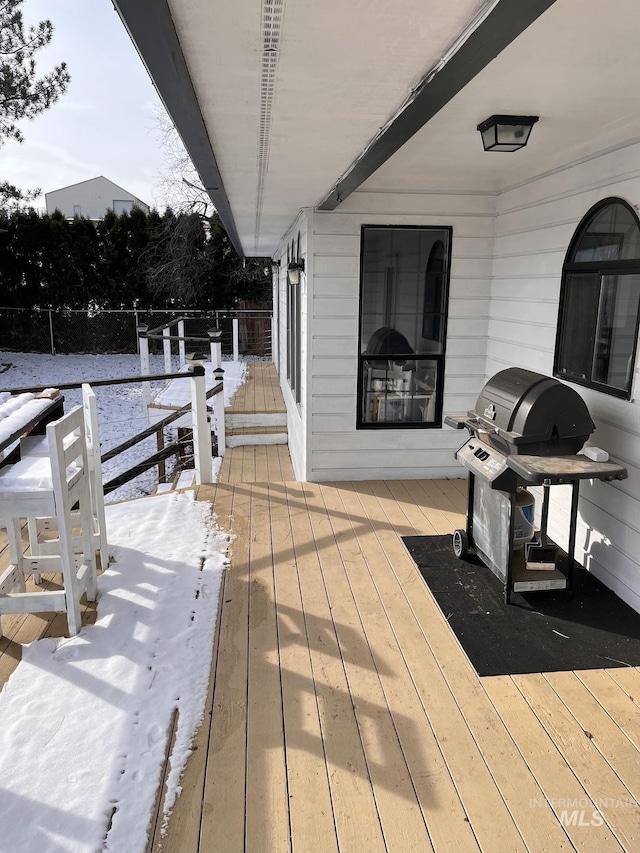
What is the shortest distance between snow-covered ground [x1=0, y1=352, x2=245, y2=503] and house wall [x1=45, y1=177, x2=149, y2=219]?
13.5m

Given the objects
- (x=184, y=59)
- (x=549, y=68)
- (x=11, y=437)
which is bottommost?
(x=11, y=437)

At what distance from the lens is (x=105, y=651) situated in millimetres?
2510

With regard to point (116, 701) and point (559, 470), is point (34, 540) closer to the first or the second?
point (116, 701)

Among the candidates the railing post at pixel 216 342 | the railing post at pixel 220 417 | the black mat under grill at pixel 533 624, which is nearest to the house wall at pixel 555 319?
the black mat under grill at pixel 533 624

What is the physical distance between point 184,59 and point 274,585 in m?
2.35

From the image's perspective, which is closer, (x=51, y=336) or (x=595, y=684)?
(x=595, y=684)

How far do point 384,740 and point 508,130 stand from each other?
104 inches

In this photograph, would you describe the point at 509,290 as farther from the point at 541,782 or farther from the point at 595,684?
the point at 541,782

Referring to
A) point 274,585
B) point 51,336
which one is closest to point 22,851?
point 274,585

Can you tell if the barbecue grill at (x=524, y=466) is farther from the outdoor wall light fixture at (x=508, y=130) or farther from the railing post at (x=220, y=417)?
the railing post at (x=220, y=417)

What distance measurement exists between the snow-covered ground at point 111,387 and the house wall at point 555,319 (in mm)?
4852

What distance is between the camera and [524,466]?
8.62ft

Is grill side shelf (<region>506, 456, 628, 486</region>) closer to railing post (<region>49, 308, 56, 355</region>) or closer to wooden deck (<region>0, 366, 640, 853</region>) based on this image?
wooden deck (<region>0, 366, 640, 853</region>)

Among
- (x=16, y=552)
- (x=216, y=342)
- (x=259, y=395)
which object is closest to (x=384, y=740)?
(x=16, y=552)
